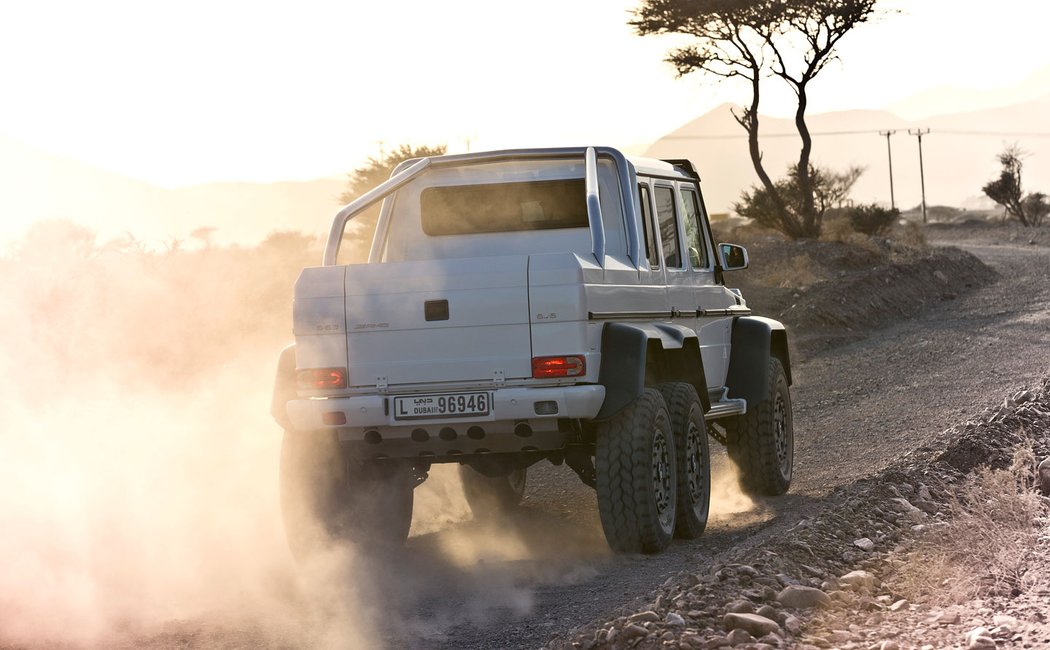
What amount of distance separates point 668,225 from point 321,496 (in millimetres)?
3015

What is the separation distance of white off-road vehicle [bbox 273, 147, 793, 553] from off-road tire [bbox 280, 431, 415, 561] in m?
0.01

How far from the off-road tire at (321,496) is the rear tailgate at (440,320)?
619 millimetres

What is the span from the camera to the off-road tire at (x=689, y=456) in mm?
8562

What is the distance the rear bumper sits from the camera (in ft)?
25.1

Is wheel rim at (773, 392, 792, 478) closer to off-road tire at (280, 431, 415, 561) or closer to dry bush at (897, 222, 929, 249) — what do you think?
off-road tire at (280, 431, 415, 561)

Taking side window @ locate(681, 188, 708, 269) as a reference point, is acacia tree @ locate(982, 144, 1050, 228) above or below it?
above

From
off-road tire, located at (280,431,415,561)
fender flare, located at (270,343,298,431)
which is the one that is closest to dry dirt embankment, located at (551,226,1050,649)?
off-road tire, located at (280,431,415,561)

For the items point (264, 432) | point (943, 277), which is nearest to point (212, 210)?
point (943, 277)

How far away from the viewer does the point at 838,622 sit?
6.02m

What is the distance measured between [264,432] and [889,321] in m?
14.5

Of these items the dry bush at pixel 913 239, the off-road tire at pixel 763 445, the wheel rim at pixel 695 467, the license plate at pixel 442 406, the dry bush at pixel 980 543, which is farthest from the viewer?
the dry bush at pixel 913 239

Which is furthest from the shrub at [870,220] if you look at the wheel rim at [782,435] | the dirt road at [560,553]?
the wheel rim at [782,435]

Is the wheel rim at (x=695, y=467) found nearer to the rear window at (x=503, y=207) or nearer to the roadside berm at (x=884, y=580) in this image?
the roadside berm at (x=884, y=580)

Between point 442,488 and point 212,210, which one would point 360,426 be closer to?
point 442,488
